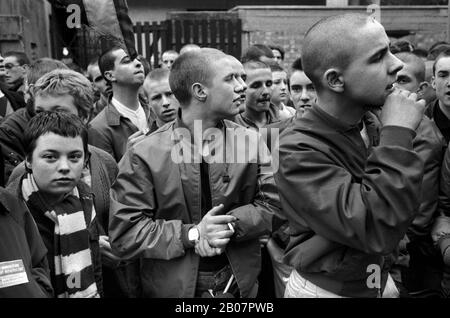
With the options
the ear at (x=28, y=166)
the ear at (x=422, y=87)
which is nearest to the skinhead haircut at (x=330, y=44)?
the ear at (x=28, y=166)

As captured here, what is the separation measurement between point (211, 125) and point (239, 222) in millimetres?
549

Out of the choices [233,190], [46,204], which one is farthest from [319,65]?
[46,204]

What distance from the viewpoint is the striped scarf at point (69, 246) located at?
2.36 m

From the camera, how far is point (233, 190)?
2.54m

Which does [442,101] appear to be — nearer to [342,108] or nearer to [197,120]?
[197,120]

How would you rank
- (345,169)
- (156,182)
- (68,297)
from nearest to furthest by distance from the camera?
(345,169) → (68,297) → (156,182)

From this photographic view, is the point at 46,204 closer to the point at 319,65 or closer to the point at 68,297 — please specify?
the point at 68,297

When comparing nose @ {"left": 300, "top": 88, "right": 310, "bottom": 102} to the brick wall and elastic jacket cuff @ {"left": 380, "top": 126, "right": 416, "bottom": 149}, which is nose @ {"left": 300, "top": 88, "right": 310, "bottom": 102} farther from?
the brick wall

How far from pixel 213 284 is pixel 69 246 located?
0.69 m

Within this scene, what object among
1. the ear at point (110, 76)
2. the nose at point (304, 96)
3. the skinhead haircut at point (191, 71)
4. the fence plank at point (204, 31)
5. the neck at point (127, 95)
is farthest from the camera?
the fence plank at point (204, 31)

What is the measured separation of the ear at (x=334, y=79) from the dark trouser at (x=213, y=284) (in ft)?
3.62

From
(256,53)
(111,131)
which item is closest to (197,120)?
(111,131)

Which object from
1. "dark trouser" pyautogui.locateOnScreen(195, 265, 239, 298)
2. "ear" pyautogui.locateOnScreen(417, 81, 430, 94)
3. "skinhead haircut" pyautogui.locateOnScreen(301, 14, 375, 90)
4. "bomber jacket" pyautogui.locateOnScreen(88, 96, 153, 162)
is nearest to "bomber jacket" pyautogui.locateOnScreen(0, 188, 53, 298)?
"dark trouser" pyautogui.locateOnScreen(195, 265, 239, 298)

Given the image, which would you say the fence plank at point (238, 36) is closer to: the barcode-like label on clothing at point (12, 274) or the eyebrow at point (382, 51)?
the eyebrow at point (382, 51)
